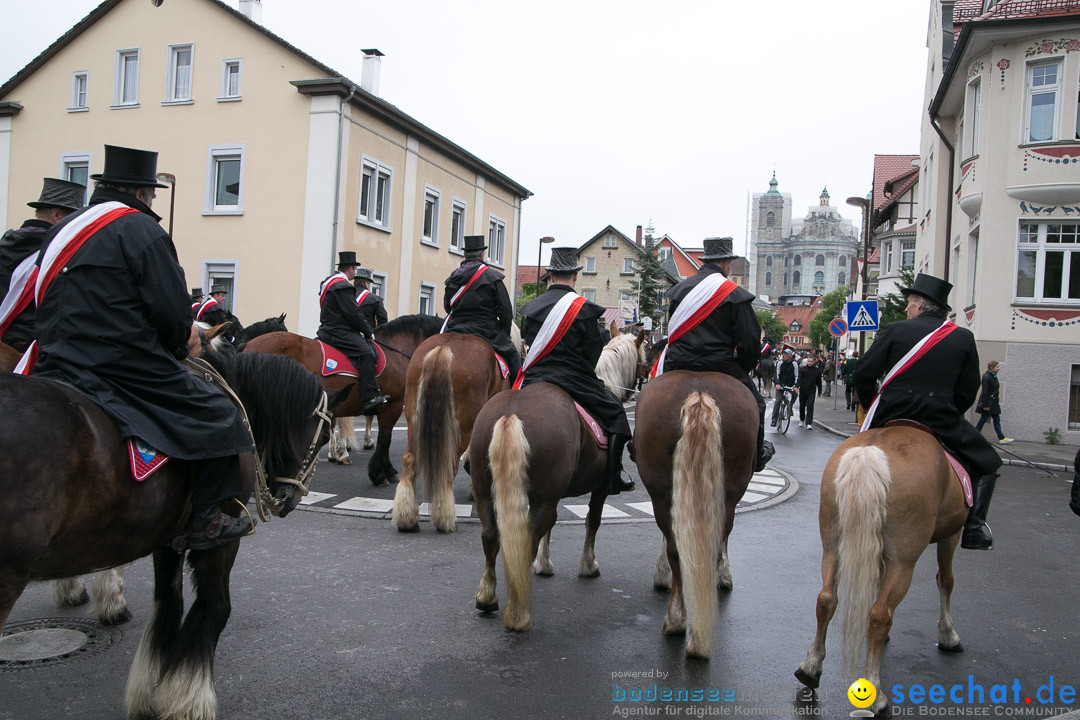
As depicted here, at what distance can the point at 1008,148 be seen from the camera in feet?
62.4

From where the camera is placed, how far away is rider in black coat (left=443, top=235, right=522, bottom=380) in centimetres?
828

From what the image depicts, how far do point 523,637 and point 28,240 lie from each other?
4.32 m

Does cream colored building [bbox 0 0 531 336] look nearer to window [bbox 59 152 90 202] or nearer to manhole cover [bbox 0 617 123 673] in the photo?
window [bbox 59 152 90 202]

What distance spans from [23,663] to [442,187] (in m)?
27.2

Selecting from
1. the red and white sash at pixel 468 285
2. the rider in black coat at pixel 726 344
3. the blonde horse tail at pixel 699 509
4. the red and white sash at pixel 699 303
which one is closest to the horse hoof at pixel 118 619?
the blonde horse tail at pixel 699 509

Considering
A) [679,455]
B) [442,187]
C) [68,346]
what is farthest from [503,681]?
[442,187]

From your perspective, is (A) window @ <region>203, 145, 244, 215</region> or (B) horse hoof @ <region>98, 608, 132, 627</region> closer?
(B) horse hoof @ <region>98, 608, 132, 627</region>

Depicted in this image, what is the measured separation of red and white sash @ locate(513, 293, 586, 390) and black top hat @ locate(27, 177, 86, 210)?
344 cm

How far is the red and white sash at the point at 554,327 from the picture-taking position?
582 centimetres

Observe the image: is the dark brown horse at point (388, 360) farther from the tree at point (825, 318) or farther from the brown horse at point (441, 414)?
the tree at point (825, 318)

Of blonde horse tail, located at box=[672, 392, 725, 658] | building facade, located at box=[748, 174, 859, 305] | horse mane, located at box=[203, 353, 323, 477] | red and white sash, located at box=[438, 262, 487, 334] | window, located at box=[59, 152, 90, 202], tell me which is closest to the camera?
horse mane, located at box=[203, 353, 323, 477]

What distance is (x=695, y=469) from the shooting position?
4.81 metres

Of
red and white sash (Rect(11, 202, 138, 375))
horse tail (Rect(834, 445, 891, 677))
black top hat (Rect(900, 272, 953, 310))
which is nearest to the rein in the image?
red and white sash (Rect(11, 202, 138, 375))

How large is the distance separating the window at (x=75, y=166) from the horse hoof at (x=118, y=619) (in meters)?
25.6
